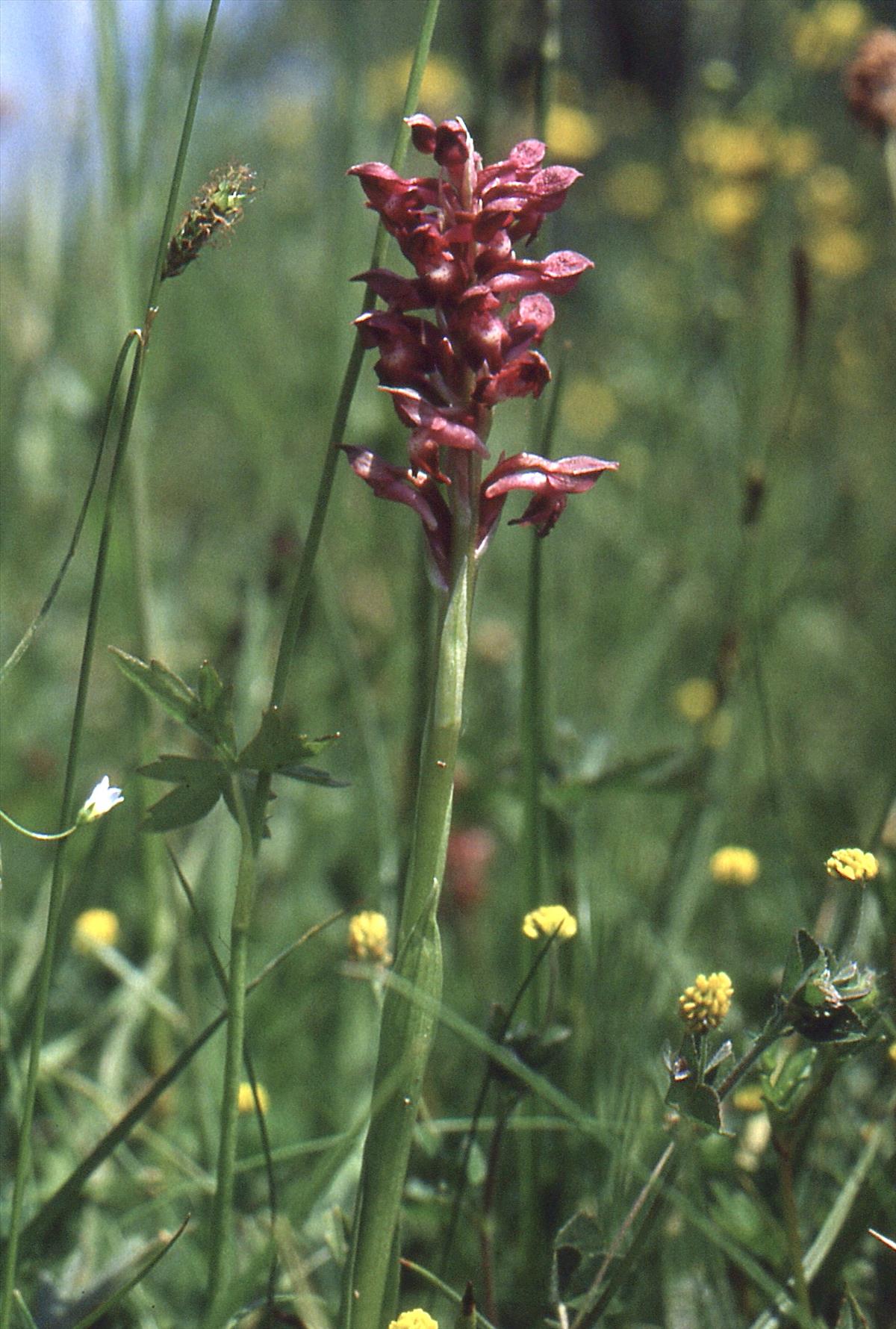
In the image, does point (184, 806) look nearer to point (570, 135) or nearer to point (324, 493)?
point (324, 493)

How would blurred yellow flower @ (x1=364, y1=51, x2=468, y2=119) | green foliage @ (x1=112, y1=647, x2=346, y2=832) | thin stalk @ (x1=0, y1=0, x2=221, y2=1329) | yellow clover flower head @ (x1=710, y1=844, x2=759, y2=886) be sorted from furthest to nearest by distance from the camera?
1. blurred yellow flower @ (x1=364, y1=51, x2=468, y2=119)
2. yellow clover flower head @ (x1=710, y1=844, x2=759, y2=886)
3. green foliage @ (x1=112, y1=647, x2=346, y2=832)
4. thin stalk @ (x1=0, y1=0, x2=221, y2=1329)

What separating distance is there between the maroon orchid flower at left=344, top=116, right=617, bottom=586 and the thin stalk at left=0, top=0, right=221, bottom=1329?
0.14 m

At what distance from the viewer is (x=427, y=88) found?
500 centimetres

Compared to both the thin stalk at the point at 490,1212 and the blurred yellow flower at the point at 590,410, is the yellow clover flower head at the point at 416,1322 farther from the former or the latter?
the blurred yellow flower at the point at 590,410

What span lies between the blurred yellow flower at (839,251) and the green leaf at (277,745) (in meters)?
3.95

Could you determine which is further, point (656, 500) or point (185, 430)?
point (185, 430)

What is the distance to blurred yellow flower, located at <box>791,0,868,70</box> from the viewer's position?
86.6 inches

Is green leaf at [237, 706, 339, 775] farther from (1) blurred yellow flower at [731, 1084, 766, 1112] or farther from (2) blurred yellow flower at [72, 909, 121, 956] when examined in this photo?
(2) blurred yellow flower at [72, 909, 121, 956]

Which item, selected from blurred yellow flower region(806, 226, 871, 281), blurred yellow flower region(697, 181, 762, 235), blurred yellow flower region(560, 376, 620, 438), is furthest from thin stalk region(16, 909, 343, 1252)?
blurred yellow flower region(806, 226, 871, 281)

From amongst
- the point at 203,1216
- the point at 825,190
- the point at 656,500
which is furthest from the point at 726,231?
the point at 203,1216

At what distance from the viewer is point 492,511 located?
1.06 meters

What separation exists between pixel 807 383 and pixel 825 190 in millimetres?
664

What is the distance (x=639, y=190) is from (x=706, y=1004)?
5349 millimetres

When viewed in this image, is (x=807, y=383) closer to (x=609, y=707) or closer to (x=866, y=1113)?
(x=609, y=707)
